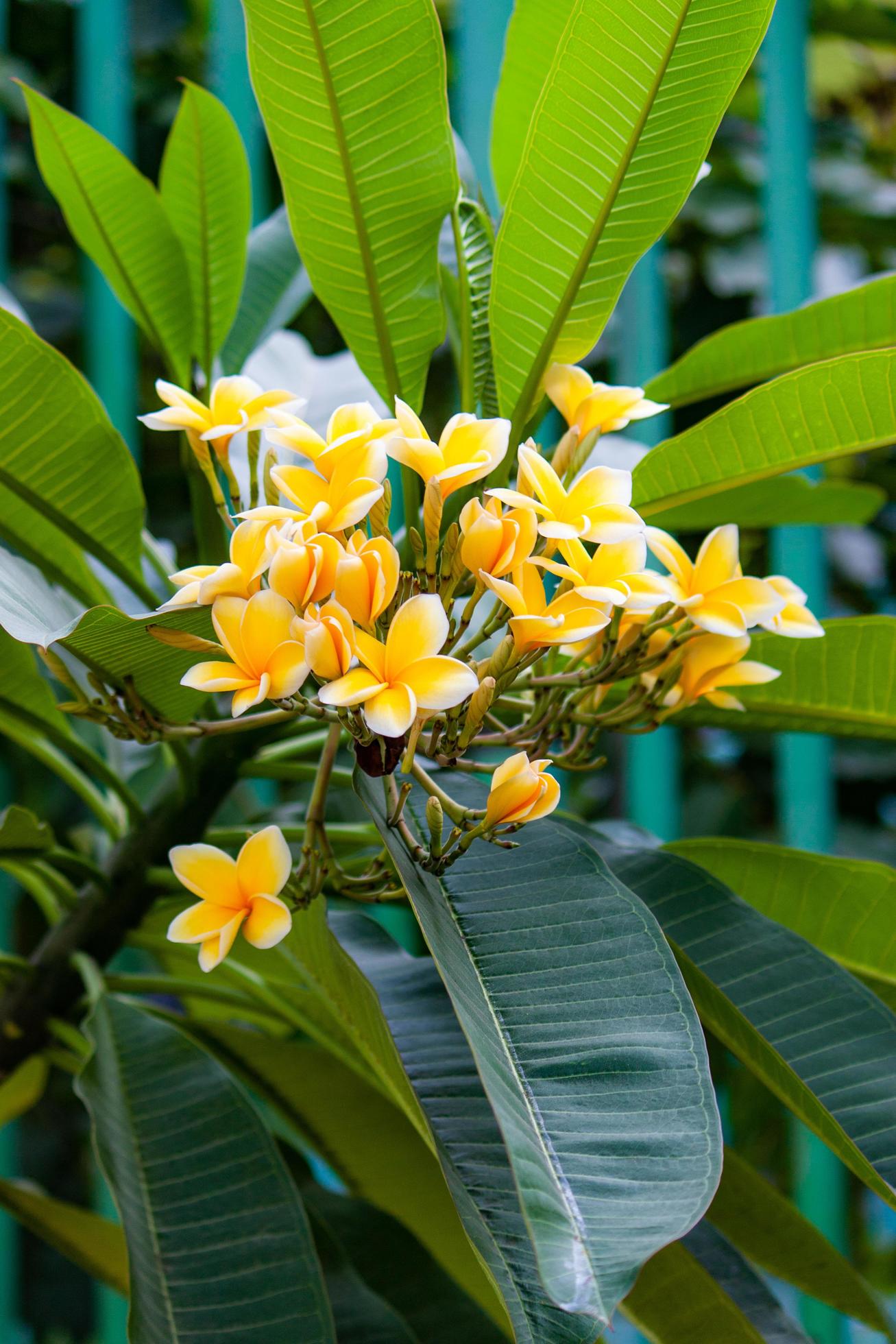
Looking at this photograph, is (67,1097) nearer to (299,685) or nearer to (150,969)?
(150,969)

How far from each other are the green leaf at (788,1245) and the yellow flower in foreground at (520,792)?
1.10 ft

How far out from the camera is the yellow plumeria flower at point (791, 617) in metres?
0.51

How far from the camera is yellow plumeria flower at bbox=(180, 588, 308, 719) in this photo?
394 millimetres

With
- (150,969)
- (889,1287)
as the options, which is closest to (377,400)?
(150,969)

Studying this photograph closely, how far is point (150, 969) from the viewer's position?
1371 millimetres

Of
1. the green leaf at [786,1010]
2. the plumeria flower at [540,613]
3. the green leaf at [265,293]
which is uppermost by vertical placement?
the green leaf at [265,293]

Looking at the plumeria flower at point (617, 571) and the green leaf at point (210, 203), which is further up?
the green leaf at point (210, 203)

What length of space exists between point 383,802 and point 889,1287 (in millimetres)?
1568

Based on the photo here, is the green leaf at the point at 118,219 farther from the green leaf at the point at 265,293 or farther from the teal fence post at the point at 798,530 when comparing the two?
the teal fence post at the point at 798,530

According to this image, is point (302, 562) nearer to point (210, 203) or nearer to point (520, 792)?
point (520, 792)

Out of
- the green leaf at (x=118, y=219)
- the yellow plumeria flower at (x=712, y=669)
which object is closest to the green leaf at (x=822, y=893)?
the yellow plumeria flower at (x=712, y=669)

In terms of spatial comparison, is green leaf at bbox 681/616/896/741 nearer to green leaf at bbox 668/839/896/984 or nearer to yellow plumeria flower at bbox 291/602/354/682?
green leaf at bbox 668/839/896/984

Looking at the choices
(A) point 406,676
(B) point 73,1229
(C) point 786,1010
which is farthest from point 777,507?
(B) point 73,1229

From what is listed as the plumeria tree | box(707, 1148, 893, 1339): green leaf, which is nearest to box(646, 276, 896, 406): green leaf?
the plumeria tree
